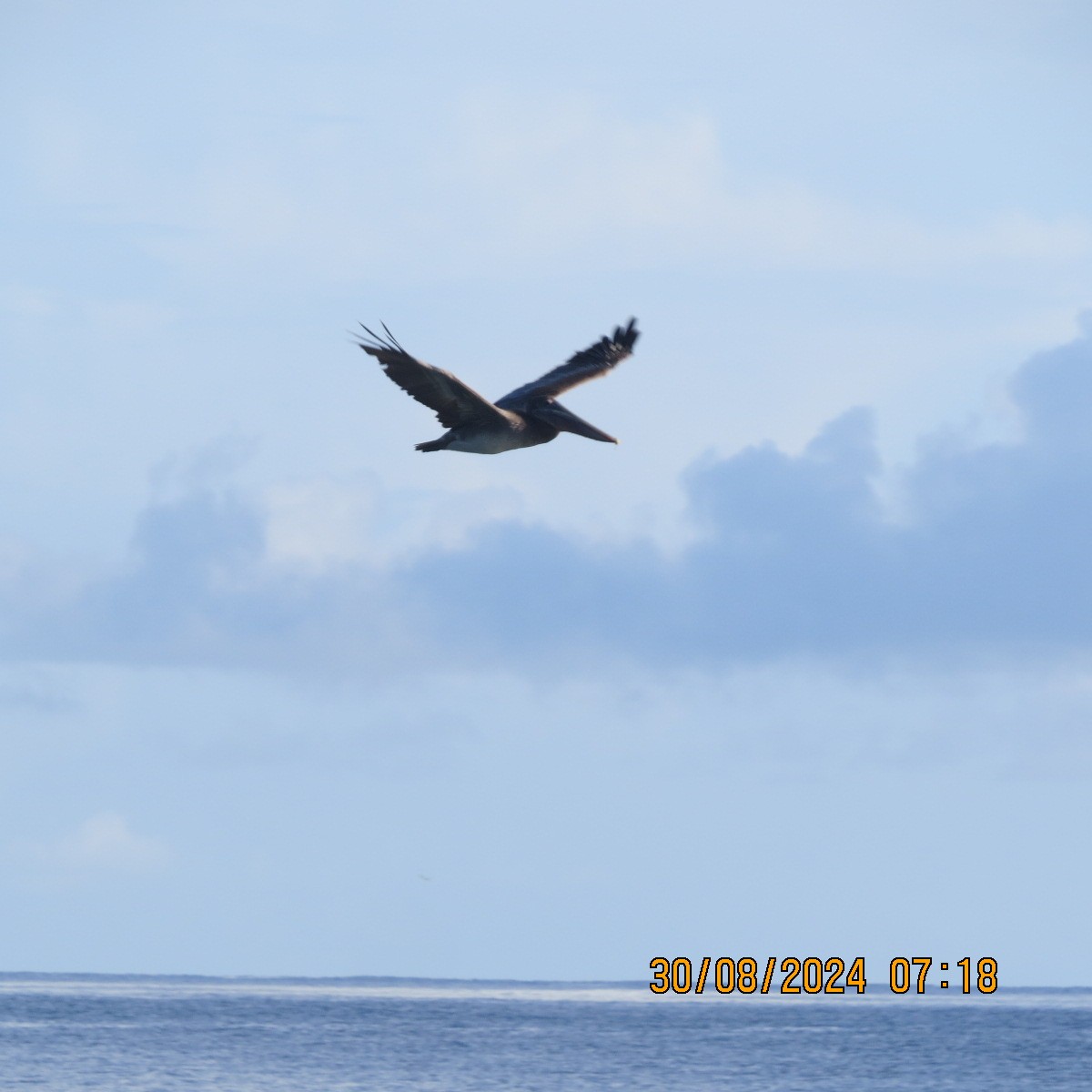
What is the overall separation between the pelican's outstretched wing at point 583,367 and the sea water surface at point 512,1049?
200 feet

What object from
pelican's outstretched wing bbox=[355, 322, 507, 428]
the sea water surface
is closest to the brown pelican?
pelican's outstretched wing bbox=[355, 322, 507, 428]

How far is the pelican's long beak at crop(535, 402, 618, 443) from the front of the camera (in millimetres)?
24125

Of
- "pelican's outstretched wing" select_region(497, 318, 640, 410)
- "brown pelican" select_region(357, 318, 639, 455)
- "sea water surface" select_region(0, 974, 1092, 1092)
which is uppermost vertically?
"pelican's outstretched wing" select_region(497, 318, 640, 410)

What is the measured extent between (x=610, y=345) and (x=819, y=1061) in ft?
287

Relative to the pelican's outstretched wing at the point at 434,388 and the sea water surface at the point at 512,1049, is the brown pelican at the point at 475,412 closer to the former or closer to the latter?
the pelican's outstretched wing at the point at 434,388

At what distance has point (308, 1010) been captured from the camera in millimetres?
171750

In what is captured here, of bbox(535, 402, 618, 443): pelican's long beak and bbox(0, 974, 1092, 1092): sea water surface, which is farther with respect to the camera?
bbox(0, 974, 1092, 1092): sea water surface

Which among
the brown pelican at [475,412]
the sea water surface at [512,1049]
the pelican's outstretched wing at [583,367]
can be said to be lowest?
the sea water surface at [512,1049]

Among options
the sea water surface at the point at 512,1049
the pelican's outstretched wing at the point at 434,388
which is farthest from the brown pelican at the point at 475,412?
the sea water surface at the point at 512,1049

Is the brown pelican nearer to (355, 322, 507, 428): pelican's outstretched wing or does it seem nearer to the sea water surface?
(355, 322, 507, 428): pelican's outstretched wing

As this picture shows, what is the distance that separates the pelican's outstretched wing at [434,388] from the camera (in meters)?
22.5

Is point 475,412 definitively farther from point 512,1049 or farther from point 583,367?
point 512,1049

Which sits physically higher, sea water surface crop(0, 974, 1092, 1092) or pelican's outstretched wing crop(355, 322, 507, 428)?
pelican's outstretched wing crop(355, 322, 507, 428)

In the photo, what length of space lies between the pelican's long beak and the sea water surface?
64598 mm
